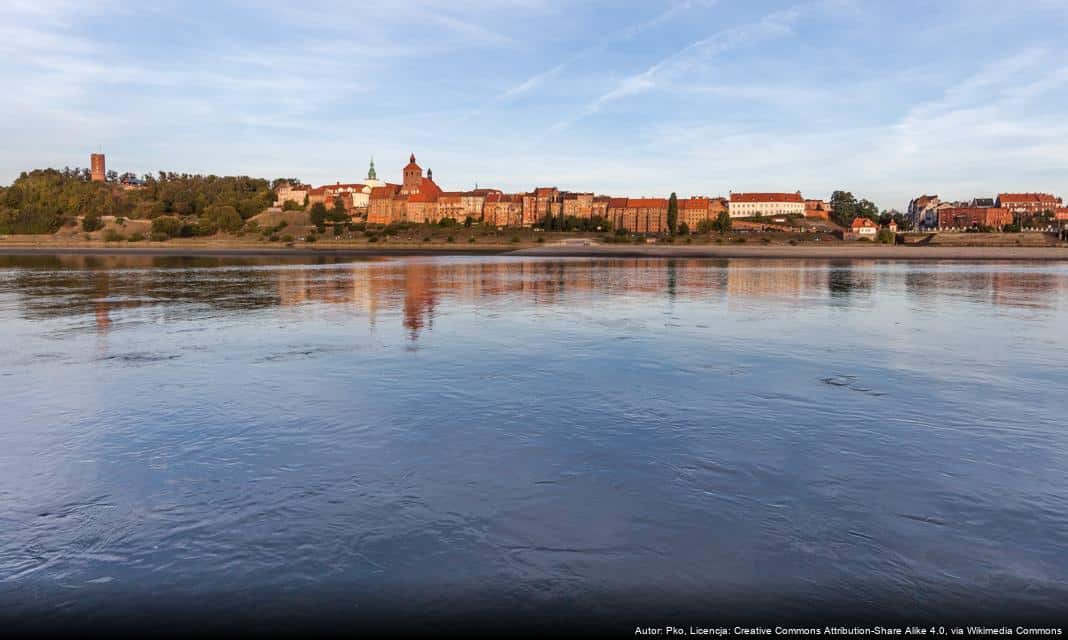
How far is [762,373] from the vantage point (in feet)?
46.5

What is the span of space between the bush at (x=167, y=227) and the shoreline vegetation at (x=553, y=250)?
13.2 meters

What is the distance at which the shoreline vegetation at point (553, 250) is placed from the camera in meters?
89.0

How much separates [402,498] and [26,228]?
199m

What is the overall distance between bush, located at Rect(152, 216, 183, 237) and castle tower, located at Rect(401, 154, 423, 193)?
2238 inches

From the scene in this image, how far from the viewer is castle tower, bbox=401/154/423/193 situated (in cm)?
19525

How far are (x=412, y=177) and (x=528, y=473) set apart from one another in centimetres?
19565

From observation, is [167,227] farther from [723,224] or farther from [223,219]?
[723,224]

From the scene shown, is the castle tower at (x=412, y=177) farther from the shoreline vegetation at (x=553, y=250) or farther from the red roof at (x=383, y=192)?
the shoreline vegetation at (x=553, y=250)

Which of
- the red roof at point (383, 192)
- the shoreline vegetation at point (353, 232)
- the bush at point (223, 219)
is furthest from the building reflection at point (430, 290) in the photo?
the red roof at point (383, 192)

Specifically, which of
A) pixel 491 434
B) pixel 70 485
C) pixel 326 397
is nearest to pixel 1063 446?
pixel 491 434

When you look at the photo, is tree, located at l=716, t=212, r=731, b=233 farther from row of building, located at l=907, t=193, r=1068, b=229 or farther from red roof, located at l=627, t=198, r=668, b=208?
row of building, located at l=907, t=193, r=1068, b=229

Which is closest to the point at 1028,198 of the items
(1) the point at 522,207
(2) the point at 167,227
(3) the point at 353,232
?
(1) the point at 522,207

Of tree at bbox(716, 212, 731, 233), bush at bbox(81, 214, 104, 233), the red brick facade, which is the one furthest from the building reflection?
the red brick facade

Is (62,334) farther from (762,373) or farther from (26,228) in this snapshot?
(26,228)
